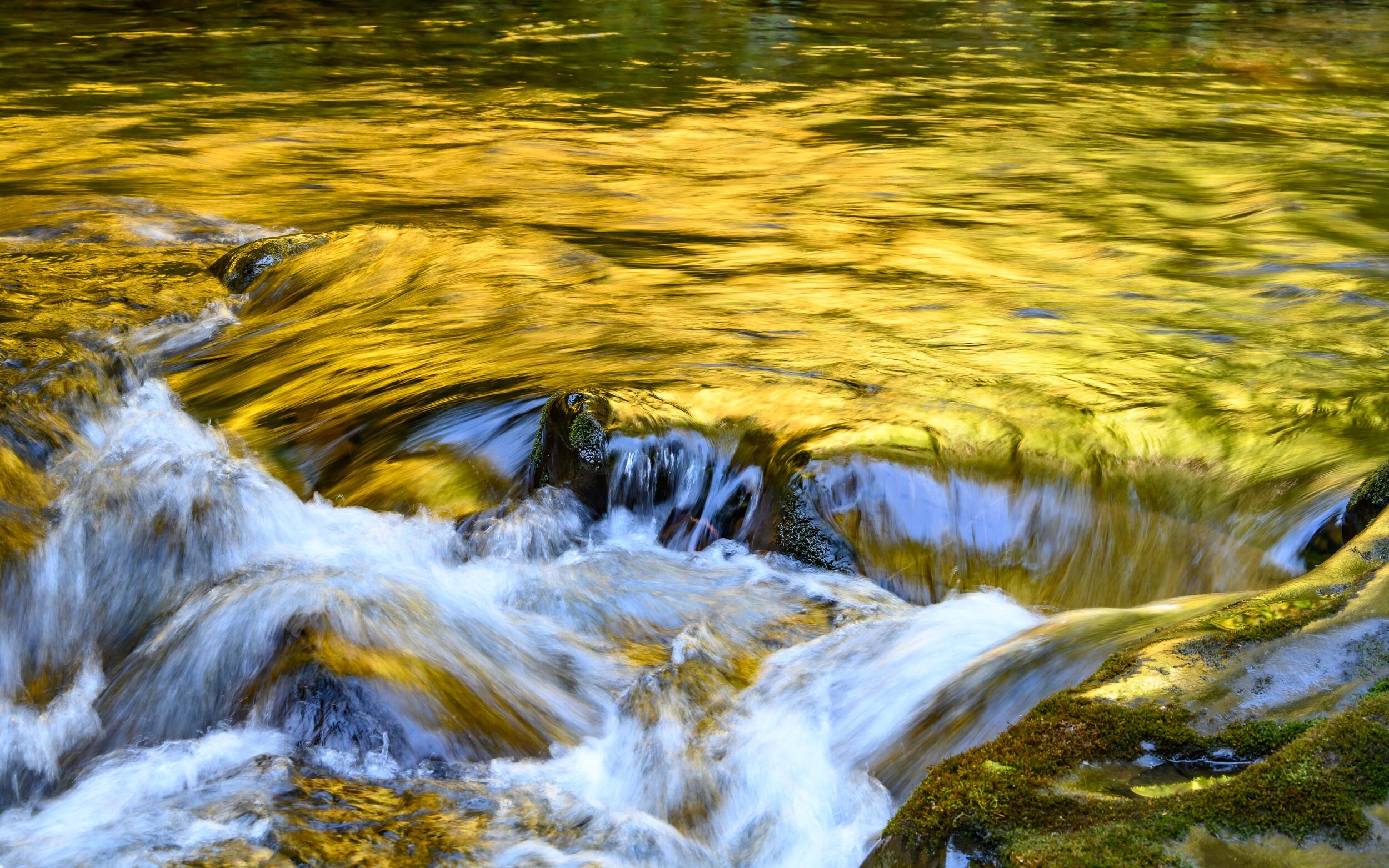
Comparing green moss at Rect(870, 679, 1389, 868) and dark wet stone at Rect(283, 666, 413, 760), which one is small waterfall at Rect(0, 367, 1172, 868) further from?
green moss at Rect(870, 679, 1389, 868)

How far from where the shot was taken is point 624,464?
4.52 meters

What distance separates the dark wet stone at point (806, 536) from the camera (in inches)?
165

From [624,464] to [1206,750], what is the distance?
2604mm

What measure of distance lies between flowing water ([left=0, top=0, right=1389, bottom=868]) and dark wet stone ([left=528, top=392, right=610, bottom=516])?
0.20ft

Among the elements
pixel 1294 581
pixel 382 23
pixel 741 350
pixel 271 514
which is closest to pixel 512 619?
pixel 271 514

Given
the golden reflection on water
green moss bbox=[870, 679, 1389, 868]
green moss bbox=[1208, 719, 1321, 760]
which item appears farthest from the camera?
the golden reflection on water

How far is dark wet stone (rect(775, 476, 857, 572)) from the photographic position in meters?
4.20

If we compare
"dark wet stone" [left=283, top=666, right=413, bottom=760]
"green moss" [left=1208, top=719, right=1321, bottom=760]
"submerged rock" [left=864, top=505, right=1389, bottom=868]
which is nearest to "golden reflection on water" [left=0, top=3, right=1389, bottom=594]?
"dark wet stone" [left=283, top=666, right=413, bottom=760]

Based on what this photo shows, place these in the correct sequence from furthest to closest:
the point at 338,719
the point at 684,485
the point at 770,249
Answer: the point at 770,249, the point at 684,485, the point at 338,719

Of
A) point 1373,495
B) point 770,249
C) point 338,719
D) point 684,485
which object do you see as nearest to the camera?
point 338,719

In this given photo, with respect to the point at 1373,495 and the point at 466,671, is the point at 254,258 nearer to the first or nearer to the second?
the point at 466,671

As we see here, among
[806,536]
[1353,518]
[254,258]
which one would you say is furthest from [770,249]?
[1353,518]

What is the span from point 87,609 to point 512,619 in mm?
1492

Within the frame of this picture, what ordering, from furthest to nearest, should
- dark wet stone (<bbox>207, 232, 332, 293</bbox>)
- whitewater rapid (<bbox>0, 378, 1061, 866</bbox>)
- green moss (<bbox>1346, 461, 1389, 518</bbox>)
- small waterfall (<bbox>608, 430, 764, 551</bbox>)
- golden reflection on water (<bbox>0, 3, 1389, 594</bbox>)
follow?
dark wet stone (<bbox>207, 232, 332, 293</bbox>) → golden reflection on water (<bbox>0, 3, 1389, 594</bbox>) → small waterfall (<bbox>608, 430, 764, 551</bbox>) → green moss (<bbox>1346, 461, 1389, 518</bbox>) → whitewater rapid (<bbox>0, 378, 1061, 866</bbox>)
